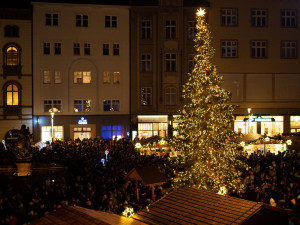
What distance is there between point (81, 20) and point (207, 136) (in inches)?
1036

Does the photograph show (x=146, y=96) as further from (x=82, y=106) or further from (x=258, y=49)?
(x=258, y=49)

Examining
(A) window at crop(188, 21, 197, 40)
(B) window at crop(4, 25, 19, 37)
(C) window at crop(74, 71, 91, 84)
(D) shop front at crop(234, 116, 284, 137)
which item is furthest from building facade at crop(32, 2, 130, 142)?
(D) shop front at crop(234, 116, 284, 137)

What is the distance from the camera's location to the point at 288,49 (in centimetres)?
4281

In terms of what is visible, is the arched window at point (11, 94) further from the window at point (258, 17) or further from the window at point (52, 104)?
the window at point (258, 17)

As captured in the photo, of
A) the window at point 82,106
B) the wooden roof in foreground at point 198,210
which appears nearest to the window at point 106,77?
the window at point 82,106

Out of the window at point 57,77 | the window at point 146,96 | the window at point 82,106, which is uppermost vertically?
the window at point 57,77

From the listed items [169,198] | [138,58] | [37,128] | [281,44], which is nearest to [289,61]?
[281,44]

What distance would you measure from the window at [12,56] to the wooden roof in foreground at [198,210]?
31.3 m

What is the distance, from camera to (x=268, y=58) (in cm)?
4234

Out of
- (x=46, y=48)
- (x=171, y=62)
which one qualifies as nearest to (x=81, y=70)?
(x=46, y=48)

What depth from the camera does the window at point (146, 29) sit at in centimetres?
4062

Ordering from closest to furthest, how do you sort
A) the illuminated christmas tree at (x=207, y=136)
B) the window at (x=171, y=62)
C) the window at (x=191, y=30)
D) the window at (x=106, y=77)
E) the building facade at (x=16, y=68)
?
the illuminated christmas tree at (x=207, y=136) → the building facade at (x=16, y=68) → the window at (x=106, y=77) → the window at (x=171, y=62) → the window at (x=191, y=30)

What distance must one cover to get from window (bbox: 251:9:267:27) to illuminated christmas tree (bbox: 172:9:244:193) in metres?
26.3

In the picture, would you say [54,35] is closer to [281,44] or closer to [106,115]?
[106,115]
